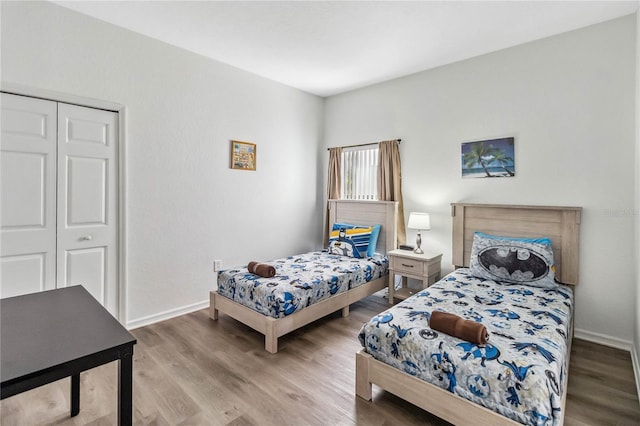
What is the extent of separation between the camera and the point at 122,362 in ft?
3.54

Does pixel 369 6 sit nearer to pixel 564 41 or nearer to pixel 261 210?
pixel 564 41

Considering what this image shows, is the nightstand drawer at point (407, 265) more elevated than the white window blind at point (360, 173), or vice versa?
the white window blind at point (360, 173)

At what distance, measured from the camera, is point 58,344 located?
3.44 ft

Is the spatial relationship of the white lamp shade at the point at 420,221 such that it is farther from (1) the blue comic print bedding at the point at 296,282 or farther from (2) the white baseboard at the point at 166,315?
(2) the white baseboard at the point at 166,315

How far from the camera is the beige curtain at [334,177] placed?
4.63 metres

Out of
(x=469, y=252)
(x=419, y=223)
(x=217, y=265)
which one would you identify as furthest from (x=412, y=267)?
(x=217, y=265)

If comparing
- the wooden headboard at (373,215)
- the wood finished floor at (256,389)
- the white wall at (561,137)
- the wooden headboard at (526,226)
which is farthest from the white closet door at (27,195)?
the wooden headboard at (526,226)

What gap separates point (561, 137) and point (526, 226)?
857 millimetres

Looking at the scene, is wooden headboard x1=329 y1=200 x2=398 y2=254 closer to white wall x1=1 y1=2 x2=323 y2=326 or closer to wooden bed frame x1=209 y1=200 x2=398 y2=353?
wooden bed frame x1=209 y1=200 x2=398 y2=353

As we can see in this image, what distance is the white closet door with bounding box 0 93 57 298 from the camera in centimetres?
236

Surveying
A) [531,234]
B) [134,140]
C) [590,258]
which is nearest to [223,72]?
[134,140]

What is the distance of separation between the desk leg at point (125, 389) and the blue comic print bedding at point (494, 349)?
1.32 m

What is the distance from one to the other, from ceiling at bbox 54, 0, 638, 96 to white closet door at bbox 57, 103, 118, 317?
0.92m

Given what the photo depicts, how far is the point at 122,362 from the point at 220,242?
2633mm
